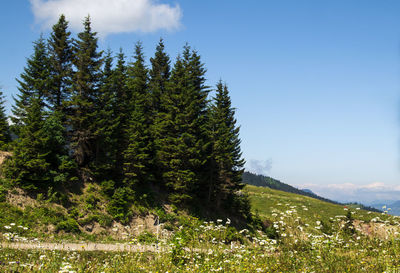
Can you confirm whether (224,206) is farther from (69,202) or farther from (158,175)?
(69,202)

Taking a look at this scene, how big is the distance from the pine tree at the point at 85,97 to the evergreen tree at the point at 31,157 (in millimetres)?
3594

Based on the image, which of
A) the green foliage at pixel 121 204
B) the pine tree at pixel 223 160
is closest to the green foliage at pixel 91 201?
the green foliage at pixel 121 204

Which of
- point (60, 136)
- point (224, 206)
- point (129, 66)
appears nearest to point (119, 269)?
point (60, 136)

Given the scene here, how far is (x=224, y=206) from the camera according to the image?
1487 inches

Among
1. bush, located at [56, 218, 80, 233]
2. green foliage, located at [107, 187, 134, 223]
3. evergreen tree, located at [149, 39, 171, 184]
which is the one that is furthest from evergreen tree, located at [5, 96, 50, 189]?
evergreen tree, located at [149, 39, 171, 184]

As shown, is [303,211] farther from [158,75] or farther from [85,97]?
[85,97]

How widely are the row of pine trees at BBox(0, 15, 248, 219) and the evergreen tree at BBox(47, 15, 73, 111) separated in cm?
11

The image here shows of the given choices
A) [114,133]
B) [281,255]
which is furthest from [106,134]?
[281,255]

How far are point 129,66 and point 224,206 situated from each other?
26942mm

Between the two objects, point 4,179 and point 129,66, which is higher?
point 129,66

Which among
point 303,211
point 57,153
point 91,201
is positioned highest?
point 57,153

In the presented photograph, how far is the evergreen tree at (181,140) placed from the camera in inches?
1241

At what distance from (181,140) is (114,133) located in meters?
7.79

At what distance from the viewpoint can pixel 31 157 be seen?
2370 cm
